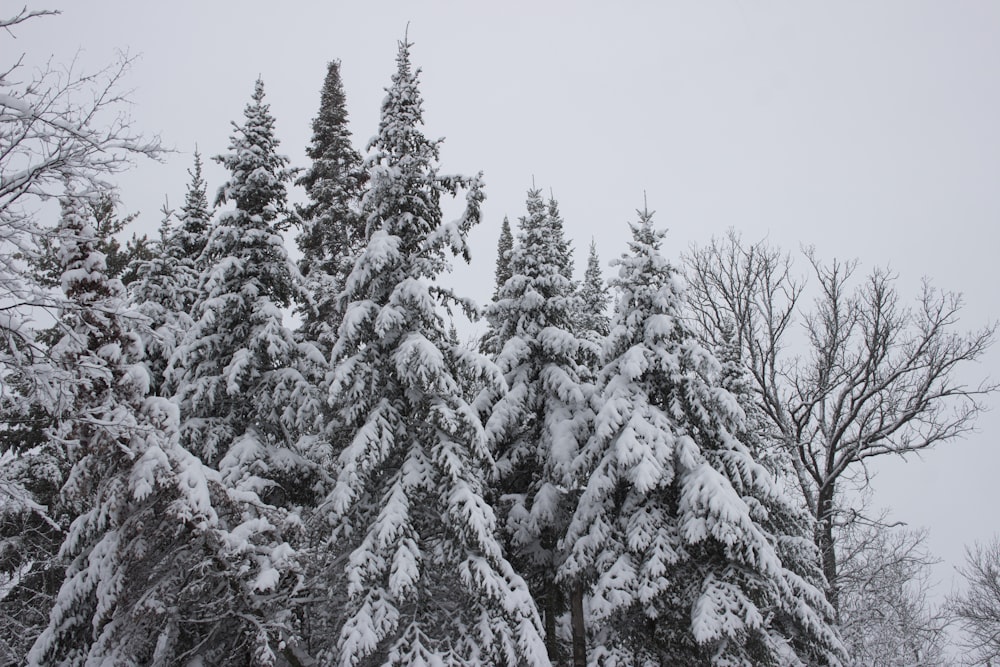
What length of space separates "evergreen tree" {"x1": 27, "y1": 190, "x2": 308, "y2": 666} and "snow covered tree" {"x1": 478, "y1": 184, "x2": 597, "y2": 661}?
25.0ft

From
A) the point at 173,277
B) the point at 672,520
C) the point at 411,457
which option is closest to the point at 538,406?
the point at 672,520

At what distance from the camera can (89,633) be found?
455 inches

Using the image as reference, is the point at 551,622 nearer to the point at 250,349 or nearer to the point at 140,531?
the point at 250,349

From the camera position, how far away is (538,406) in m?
18.3

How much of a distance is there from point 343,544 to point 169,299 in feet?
29.4

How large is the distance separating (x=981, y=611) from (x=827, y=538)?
9.72m

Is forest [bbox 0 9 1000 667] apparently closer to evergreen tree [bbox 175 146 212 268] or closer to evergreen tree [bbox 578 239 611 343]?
evergreen tree [bbox 175 146 212 268]

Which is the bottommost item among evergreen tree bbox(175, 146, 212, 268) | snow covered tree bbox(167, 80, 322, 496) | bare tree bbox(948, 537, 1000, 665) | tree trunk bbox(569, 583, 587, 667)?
tree trunk bbox(569, 583, 587, 667)

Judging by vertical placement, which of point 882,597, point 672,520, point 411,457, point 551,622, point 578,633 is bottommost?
point 578,633

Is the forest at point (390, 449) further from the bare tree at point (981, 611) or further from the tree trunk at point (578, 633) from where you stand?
the bare tree at point (981, 611)

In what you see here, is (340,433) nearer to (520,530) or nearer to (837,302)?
(520,530)

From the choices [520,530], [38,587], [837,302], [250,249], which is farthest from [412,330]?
Result: [837,302]

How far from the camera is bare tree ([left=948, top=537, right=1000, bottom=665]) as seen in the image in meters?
23.7

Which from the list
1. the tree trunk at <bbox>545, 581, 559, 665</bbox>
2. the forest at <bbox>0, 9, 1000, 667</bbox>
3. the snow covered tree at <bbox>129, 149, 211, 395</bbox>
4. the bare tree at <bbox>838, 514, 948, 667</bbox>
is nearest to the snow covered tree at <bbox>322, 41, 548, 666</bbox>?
the forest at <bbox>0, 9, 1000, 667</bbox>
